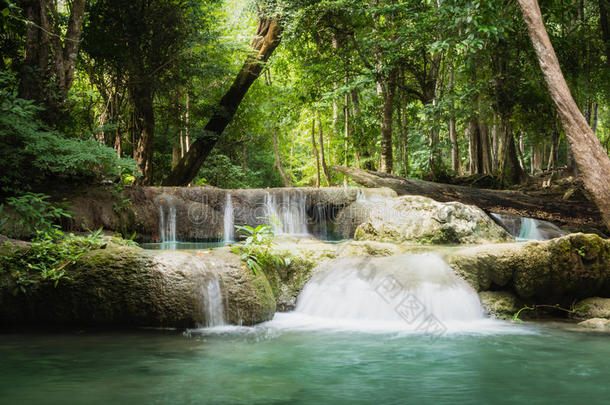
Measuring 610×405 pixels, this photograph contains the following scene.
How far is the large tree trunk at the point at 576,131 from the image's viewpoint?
689cm

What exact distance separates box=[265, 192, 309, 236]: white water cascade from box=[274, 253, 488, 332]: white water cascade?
175 inches

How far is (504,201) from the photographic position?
10570 millimetres

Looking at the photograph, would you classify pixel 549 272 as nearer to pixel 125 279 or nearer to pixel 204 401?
pixel 204 401

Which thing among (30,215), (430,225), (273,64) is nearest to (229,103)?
(273,64)

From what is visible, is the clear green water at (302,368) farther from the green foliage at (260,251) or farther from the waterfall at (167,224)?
the waterfall at (167,224)

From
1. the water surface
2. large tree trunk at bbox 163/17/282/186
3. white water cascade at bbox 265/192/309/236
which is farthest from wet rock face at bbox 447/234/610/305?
large tree trunk at bbox 163/17/282/186

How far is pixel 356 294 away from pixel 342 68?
32.2 ft

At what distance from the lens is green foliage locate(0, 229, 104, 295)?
4.89 m

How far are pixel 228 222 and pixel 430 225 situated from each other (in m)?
4.91

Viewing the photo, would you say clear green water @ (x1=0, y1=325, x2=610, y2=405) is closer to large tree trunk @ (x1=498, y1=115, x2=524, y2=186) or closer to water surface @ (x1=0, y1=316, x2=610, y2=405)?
water surface @ (x1=0, y1=316, x2=610, y2=405)

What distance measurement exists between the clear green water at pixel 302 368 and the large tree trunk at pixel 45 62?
18.7 feet

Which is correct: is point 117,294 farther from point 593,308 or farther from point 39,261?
point 593,308

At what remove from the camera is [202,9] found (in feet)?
43.8

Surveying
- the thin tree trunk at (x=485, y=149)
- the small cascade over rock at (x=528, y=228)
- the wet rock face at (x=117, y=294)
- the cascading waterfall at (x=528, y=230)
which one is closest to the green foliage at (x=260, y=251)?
the wet rock face at (x=117, y=294)
